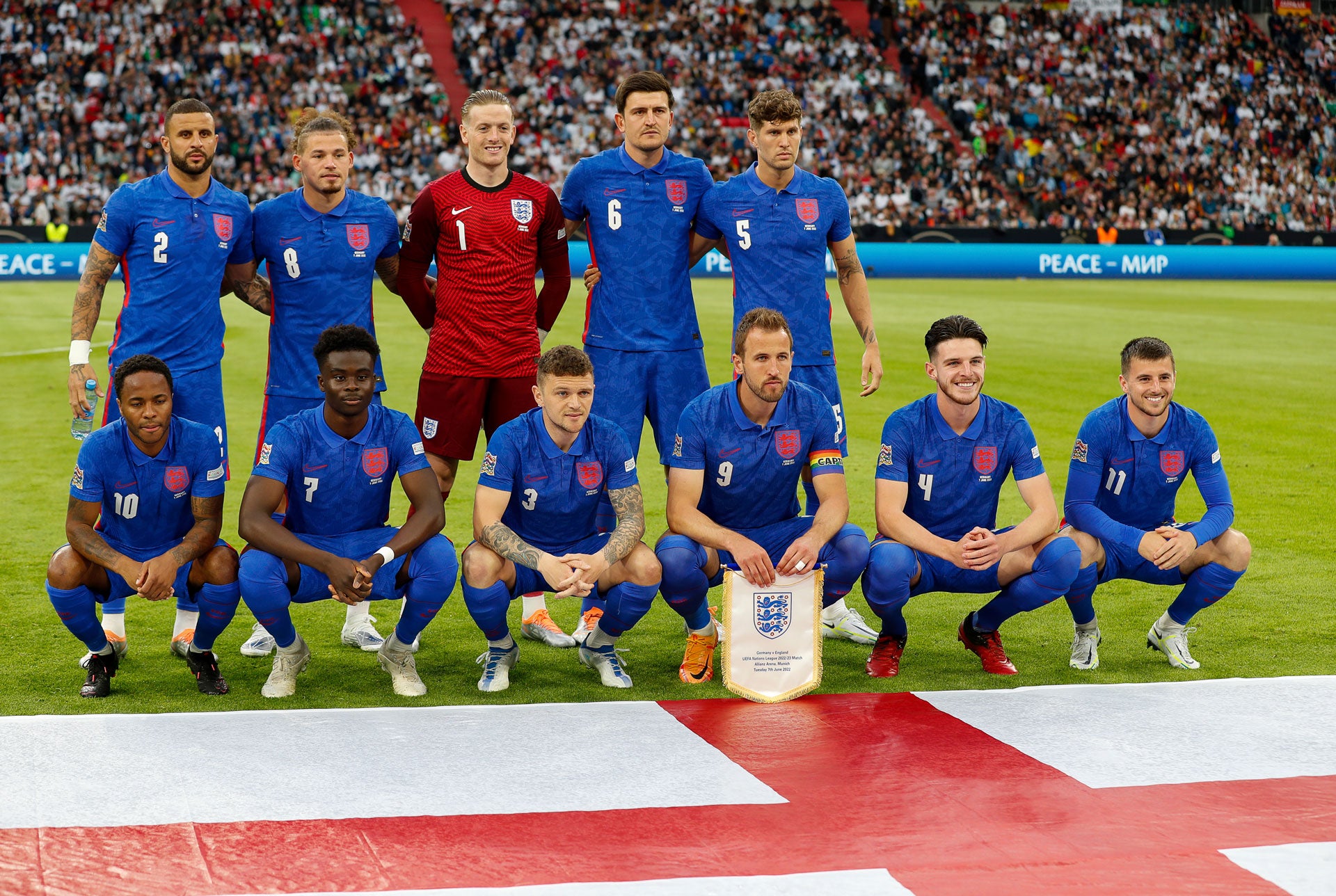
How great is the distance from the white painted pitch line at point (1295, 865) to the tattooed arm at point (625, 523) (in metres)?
2.40

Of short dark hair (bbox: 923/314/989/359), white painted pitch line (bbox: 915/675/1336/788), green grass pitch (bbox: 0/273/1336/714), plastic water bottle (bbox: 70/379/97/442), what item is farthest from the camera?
plastic water bottle (bbox: 70/379/97/442)

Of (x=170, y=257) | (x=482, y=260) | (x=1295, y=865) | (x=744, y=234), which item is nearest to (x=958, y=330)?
(x=744, y=234)

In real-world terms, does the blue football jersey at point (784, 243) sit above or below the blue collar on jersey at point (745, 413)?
above

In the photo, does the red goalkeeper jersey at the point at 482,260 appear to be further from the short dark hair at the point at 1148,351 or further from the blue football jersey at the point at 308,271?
the short dark hair at the point at 1148,351

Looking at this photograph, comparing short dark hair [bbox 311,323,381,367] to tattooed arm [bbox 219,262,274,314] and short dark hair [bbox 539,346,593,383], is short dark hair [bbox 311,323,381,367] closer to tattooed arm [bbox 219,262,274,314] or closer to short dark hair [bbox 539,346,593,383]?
short dark hair [bbox 539,346,593,383]

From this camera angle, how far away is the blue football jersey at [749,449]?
5559 mm

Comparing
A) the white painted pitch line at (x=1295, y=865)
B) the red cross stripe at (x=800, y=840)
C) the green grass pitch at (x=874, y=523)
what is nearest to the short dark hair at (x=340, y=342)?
the green grass pitch at (x=874, y=523)

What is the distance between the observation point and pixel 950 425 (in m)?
5.70

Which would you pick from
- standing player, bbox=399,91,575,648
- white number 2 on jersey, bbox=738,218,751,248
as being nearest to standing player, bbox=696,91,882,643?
white number 2 on jersey, bbox=738,218,751,248

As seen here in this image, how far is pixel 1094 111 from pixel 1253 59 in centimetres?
634

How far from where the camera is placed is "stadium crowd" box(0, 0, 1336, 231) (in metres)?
29.6

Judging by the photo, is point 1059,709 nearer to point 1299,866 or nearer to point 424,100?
point 1299,866

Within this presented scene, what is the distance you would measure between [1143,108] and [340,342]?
35.0 metres

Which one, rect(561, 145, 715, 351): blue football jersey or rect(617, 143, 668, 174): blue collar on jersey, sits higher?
rect(617, 143, 668, 174): blue collar on jersey
